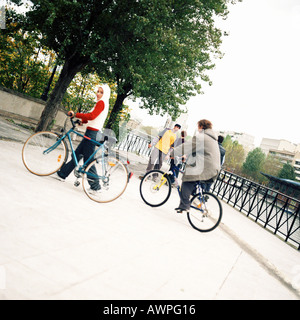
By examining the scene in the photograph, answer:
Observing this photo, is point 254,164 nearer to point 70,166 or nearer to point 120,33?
point 120,33

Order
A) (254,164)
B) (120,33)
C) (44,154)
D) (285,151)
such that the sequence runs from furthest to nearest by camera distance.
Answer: (285,151), (254,164), (120,33), (44,154)

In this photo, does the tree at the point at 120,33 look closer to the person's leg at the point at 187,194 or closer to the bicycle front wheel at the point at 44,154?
the bicycle front wheel at the point at 44,154

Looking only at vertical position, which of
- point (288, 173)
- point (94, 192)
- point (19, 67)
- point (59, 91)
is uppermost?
point (288, 173)

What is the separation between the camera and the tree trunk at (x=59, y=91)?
1078 cm

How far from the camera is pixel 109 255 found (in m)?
2.76

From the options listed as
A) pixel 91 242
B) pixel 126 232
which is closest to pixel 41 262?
pixel 91 242

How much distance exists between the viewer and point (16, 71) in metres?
16.8

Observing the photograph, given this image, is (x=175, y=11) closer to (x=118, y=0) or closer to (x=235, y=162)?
(x=118, y=0)

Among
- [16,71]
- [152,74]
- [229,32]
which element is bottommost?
[16,71]

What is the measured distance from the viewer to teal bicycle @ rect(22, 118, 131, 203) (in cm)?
453

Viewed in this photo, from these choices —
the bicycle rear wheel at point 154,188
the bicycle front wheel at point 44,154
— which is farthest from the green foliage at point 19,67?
the bicycle rear wheel at point 154,188

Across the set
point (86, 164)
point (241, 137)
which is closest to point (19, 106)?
point (86, 164)

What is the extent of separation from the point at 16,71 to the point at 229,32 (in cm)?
1405

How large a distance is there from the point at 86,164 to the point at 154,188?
1746 millimetres
